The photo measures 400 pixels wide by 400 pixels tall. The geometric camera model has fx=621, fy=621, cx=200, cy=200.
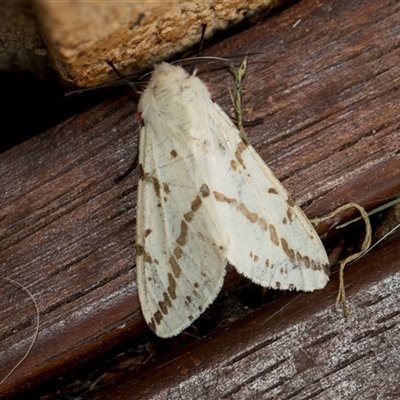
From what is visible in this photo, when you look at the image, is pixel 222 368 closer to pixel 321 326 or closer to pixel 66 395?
pixel 321 326

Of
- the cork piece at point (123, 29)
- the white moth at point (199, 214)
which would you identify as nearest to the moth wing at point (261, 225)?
the white moth at point (199, 214)

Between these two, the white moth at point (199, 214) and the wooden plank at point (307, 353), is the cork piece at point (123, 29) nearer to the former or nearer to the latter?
the white moth at point (199, 214)

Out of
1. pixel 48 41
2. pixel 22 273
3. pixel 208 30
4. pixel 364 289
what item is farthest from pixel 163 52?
pixel 364 289

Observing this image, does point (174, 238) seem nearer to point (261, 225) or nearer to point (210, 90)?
point (261, 225)

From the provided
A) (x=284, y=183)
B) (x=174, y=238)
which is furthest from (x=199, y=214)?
(x=284, y=183)

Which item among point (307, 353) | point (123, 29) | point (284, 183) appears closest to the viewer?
point (123, 29)

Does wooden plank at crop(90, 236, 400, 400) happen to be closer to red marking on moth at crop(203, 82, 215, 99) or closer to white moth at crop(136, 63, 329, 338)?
white moth at crop(136, 63, 329, 338)
